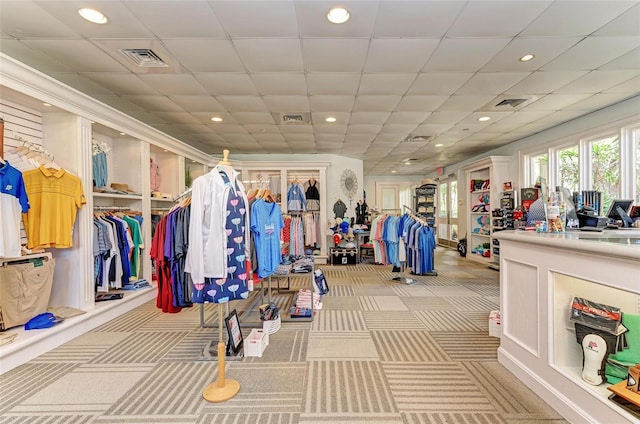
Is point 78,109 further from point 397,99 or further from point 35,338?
point 397,99

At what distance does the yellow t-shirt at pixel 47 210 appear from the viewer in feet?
8.41

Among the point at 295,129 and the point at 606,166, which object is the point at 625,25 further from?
the point at 295,129

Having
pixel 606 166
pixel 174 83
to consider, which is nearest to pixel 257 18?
pixel 174 83

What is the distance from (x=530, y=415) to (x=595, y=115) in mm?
4730

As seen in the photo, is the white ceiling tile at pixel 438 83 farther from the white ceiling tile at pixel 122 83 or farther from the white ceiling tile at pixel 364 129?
the white ceiling tile at pixel 122 83

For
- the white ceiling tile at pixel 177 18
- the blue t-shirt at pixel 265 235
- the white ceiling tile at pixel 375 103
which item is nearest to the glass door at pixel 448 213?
the white ceiling tile at pixel 375 103

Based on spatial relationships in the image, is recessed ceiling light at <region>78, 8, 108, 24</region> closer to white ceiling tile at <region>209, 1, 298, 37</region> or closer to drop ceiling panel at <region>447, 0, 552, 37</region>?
white ceiling tile at <region>209, 1, 298, 37</region>

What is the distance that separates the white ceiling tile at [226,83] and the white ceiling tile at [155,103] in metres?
0.79

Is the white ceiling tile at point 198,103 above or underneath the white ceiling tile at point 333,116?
above

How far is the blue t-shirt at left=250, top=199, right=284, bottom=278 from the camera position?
8.09 feet

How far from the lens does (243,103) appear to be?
3.74m

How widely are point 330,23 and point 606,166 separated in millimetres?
4829

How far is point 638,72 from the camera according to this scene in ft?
9.76

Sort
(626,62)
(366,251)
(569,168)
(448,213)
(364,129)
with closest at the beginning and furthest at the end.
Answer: (626,62) < (569,168) < (364,129) < (366,251) < (448,213)
